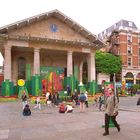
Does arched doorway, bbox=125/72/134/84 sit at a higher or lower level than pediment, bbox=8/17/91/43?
lower

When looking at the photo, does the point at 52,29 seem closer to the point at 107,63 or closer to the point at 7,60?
the point at 7,60

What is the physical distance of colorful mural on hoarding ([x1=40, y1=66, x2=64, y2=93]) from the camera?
3625 cm

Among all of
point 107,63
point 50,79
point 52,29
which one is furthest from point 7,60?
point 107,63

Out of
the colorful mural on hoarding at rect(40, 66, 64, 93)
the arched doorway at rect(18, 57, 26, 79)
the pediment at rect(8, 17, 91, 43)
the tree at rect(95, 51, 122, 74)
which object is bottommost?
the colorful mural on hoarding at rect(40, 66, 64, 93)

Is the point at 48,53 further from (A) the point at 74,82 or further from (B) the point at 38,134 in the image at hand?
(B) the point at 38,134

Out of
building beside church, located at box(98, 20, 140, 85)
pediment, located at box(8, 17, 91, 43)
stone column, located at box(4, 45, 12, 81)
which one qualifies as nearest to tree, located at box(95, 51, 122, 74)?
building beside church, located at box(98, 20, 140, 85)

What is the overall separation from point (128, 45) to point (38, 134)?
197ft

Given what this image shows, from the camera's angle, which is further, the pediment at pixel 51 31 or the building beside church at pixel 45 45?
the pediment at pixel 51 31

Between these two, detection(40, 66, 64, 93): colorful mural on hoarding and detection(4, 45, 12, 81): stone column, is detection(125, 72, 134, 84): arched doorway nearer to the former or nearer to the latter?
detection(40, 66, 64, 93): colorful mural on hoarding

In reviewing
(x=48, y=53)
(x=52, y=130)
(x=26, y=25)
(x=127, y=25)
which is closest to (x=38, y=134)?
(x=52, y=130)

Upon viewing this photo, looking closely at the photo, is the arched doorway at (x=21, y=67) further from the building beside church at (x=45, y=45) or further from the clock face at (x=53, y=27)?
the clock face at (x=53, y=27)

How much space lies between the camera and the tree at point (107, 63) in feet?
212

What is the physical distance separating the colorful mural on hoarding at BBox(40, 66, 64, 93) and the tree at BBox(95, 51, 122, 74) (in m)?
29.0

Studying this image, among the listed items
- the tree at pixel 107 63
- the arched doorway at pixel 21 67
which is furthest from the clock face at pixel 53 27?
the tree at pixel 107 63
